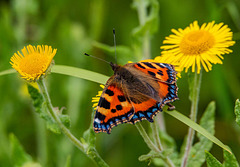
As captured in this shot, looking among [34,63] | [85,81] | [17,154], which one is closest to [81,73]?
[34,63]

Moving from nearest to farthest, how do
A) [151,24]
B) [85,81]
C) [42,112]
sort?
1. [42,112]
2. [151,24]
3. [85,81]

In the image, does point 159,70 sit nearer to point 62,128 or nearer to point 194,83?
point 194,83

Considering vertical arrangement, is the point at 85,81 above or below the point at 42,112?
above

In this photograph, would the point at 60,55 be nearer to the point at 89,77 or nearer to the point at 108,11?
the point at 108,11

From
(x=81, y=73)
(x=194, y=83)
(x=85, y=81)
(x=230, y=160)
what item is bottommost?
(x=230, y=160)

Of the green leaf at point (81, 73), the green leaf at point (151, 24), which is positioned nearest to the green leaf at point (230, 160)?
the green leaf at point (81, 73)

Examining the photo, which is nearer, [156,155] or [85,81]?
[156,155]

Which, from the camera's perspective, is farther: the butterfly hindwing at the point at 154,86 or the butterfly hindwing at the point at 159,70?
the butterfly hindwing at the point at 159,70

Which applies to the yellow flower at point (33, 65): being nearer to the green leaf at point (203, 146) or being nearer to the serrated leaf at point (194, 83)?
the serrated leaf at point (194, 83)
